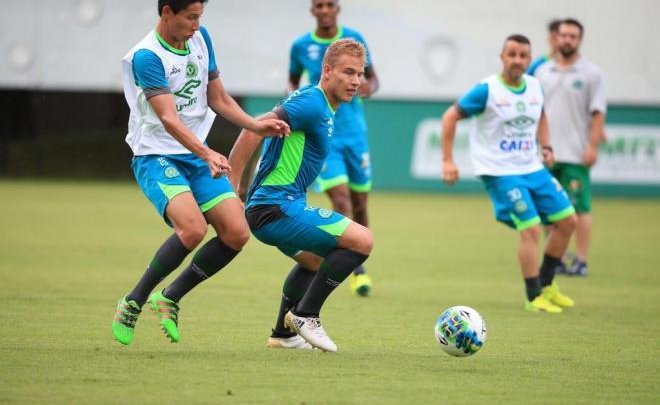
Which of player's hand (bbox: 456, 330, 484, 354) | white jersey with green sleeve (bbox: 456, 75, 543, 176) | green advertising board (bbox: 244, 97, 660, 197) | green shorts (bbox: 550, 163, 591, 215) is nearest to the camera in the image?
player's hand (bbox: 456, 330, 484, 354)

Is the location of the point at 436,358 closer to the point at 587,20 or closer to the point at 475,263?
the point at 475,263

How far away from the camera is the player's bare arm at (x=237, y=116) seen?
22.5 ft

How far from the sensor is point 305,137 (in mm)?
7238

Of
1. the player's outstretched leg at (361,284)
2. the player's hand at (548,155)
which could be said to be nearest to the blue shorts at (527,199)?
the player's hand at (548,155)

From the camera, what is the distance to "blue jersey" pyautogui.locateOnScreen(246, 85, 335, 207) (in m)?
7.11

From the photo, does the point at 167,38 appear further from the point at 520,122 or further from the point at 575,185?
the point at 575,185

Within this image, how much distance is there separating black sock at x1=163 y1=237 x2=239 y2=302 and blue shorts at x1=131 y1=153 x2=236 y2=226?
0.24m

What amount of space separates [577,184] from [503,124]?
2898 millimetres

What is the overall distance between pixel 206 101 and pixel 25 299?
2605 mm

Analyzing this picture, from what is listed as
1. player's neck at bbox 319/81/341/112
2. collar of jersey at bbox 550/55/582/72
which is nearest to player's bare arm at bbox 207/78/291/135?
player's neck at bbox 319/81/341/112

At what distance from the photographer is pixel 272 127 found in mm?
6859

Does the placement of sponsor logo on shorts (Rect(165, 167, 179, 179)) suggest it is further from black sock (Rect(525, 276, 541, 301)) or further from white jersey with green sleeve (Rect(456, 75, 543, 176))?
black sock (Rect(525, 276, 541, 301))

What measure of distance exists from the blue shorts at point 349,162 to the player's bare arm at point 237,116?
3.29 meters

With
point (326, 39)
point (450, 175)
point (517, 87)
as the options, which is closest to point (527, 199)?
point (450, 175)
